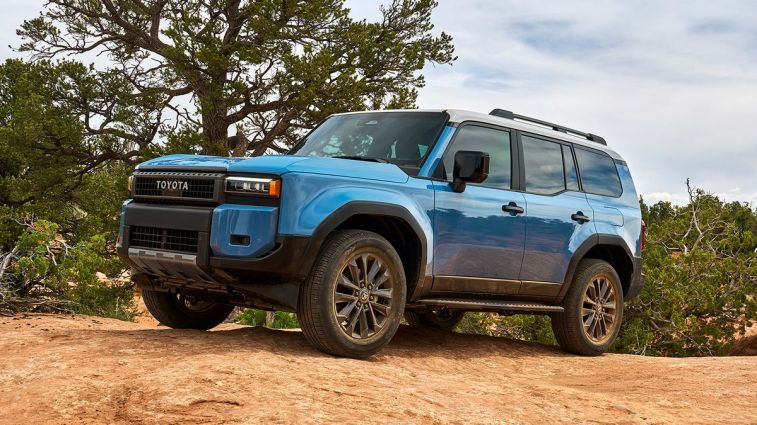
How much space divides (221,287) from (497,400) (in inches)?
83.0

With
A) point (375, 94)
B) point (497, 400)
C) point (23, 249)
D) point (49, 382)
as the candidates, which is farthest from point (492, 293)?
point (375, 94)

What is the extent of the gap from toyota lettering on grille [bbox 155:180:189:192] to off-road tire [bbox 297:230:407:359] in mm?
1090

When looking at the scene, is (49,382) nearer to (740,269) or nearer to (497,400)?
(497,400)

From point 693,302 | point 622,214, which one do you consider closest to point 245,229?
point 622,214

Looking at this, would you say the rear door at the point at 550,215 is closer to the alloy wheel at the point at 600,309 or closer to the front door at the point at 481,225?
the front door at the point at 481,225

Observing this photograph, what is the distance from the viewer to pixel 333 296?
585 centimetres

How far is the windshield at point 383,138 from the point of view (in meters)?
6.93

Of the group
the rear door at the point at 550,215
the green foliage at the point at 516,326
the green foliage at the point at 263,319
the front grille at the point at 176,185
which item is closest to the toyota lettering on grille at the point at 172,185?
the front grille at the point at 176,185

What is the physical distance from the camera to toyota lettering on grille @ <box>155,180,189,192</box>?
6071mm

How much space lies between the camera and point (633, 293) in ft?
29.9

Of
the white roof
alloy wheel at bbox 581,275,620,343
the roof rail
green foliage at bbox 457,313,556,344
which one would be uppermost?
the roof rail

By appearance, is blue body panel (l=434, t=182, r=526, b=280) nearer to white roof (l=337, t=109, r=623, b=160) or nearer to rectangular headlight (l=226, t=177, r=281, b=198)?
white roof (l=337, t=109, r=623, b=160)

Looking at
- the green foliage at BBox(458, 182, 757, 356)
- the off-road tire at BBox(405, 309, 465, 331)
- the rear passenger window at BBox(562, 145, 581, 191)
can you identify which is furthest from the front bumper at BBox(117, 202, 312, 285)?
the green foliage at BBox(458, 182, 757, 356)

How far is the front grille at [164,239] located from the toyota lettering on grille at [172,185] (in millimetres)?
303
